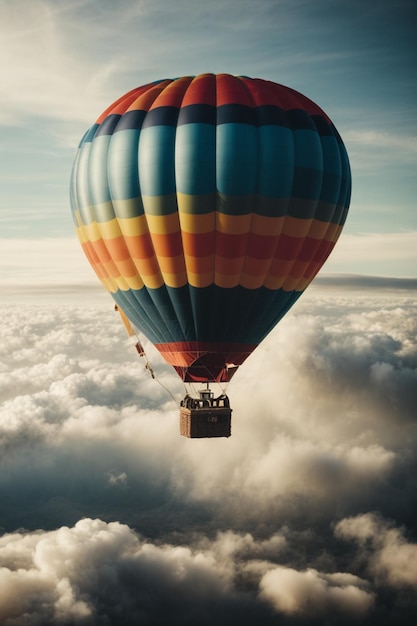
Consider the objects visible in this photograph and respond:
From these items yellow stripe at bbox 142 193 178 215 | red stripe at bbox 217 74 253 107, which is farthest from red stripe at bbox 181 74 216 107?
yellow stripe at bbox 142 193 178 215

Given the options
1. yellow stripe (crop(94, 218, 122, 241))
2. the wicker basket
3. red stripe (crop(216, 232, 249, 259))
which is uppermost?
yellow stripe (crop(94, 218, 122, 241))

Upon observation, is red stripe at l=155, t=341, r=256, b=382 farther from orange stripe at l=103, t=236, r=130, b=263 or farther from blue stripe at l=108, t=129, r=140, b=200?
blue stripe at l=108, t=129, r=140, b=200

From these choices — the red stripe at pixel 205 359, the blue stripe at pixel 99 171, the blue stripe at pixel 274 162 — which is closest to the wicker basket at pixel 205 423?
the red stripe at pixel 205 359

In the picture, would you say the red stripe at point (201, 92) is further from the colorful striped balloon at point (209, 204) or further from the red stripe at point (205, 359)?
the red stripe at point (205, 359)

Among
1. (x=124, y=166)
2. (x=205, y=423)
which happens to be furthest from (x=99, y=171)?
(x=205, y=423)

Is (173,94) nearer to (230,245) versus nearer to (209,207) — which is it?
(209,207)

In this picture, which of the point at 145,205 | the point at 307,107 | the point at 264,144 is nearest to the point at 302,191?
the point at 264,144

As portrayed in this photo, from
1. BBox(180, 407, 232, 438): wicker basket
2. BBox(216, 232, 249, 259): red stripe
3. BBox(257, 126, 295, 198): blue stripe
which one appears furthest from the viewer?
BBox(180, 407, 232, 438): wicker basket
